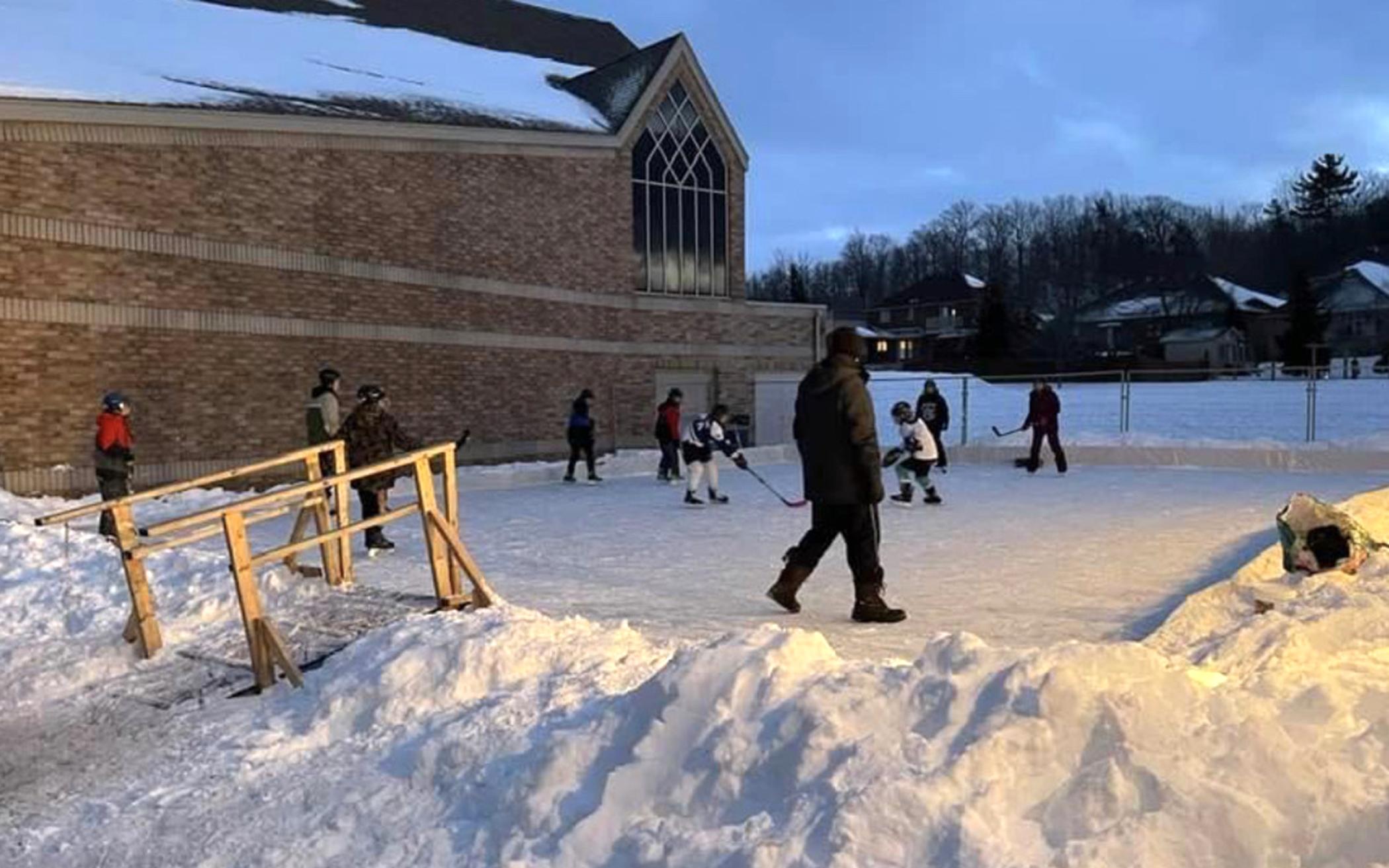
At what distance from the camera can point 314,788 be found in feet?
15.4

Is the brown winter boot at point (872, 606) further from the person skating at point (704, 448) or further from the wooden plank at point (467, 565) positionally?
the person skating at point (704, 448)

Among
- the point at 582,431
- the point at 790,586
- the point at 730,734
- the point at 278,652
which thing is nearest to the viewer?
the point at 730,734

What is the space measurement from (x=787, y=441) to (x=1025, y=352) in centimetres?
3823

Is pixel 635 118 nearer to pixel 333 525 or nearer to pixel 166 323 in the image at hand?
pixel 166 323

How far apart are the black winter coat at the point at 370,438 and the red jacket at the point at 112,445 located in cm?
281

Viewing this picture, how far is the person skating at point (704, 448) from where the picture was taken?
1509 centimetres

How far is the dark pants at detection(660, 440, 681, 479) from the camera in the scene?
63.6ft

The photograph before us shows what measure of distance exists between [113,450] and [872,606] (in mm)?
8580

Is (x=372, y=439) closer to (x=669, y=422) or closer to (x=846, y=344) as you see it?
(x=846, y=344)

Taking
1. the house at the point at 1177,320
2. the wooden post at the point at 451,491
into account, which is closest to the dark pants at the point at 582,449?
the wooden post at the point at 451,491

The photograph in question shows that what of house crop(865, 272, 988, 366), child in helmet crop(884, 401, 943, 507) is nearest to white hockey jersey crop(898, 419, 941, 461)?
child in helmet crop(884, 401, 943, 507)

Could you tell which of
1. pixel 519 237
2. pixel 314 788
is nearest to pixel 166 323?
pixel 519 237

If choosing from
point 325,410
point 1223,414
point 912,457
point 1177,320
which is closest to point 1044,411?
point 912,457

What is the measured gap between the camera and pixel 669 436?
63.3ft
